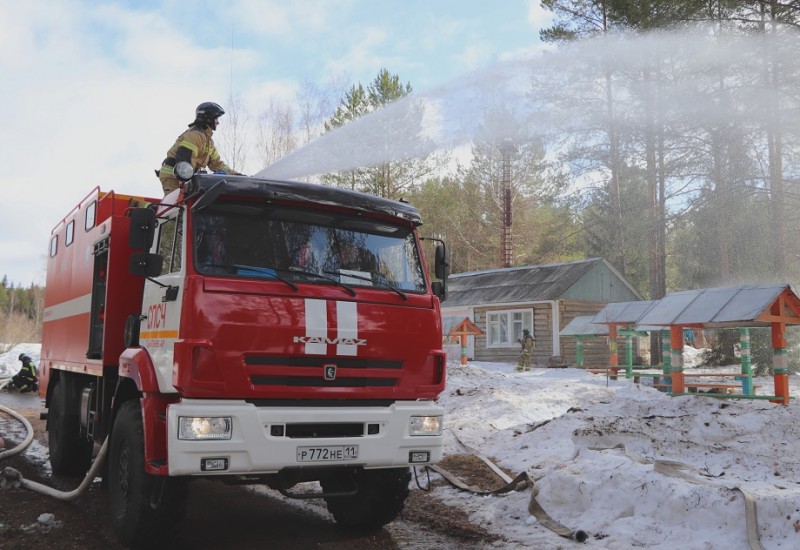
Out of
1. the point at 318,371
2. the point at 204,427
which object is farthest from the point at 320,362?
the point at 204,427

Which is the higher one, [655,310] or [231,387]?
[655,310]

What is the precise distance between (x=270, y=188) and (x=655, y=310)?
9.25 metres

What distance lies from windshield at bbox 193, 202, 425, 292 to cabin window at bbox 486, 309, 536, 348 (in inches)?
977

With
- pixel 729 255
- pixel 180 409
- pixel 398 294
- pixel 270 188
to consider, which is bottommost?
pixel 180 409

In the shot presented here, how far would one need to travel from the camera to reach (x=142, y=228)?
16.0ft

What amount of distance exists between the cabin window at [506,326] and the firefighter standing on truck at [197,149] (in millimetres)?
24177

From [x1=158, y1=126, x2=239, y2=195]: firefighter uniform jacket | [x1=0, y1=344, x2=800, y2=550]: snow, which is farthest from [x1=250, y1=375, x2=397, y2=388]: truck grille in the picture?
[x1=158, y1=126, x2=239, y2=195]: firefighter uniform jacket

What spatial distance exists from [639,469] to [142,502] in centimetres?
424

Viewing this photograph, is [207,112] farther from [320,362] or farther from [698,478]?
[698,478]

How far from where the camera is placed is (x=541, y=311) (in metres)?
29.0

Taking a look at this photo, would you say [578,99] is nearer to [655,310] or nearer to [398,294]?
[655,310]

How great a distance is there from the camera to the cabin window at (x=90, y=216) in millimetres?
6926

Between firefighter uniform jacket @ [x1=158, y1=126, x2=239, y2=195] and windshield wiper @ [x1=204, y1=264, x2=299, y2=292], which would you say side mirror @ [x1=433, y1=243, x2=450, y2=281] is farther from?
firefighter uniform jacket @ [x1=158, y1=126, x2=239, y2=195]

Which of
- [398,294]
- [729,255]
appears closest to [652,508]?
[398,294]
